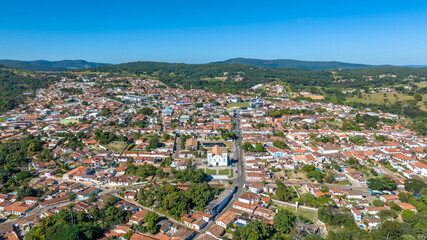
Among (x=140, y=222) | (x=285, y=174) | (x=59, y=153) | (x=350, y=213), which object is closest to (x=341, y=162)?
(x=285, y=174)

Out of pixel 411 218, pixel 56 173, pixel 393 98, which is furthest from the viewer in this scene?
pixel 393 98

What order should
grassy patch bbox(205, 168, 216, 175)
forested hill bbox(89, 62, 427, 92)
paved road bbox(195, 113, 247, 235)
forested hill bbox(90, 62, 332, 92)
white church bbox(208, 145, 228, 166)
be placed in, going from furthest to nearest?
forested hill bbox(90, 62, 332, 92) → forested hill bbox(89, 62, 427, 92) → white church bbox(208, 145, 228, 166) → grassy patch bbox(205, 168, 216, 175) → paved road bbox(195, 113, 247, 235)

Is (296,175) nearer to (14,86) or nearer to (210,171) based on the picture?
(210,171)

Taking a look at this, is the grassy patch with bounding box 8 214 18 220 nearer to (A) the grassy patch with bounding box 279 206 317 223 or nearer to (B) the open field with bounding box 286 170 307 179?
(A) the grassy patch with bounding box 279 206 317 223

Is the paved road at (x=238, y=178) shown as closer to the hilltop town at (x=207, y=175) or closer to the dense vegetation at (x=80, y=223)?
the hilltop town at (x=207, y=175)

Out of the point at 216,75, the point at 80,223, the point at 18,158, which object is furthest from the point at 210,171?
the point at 216,75

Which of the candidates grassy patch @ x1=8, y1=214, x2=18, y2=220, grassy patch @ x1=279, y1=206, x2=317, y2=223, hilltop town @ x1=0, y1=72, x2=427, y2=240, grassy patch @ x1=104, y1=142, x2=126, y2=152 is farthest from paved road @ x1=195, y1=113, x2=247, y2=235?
grassy patch @ x1=104, y1=142, x2=126, y2=152

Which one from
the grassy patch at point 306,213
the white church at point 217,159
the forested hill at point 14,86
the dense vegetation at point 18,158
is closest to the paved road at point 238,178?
the white church at point 217,159

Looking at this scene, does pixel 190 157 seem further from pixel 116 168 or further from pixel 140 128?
pixel 140 128
